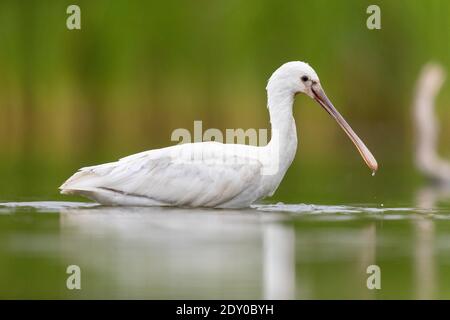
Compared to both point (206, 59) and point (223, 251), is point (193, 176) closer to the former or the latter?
point (223, 251)

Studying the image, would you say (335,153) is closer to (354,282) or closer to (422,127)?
(422,127)

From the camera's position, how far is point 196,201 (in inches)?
544

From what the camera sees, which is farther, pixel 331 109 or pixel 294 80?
pixel 331 109

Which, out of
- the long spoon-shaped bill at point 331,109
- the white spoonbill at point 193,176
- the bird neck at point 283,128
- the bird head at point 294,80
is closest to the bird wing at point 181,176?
the white spoonbill at point 193,176

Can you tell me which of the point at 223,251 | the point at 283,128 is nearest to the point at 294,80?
the point at 283,128

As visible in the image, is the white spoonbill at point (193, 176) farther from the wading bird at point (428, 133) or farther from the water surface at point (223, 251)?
the wading bird at point (428, 133)

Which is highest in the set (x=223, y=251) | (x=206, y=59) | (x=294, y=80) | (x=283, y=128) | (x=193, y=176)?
(x=206, y=59)

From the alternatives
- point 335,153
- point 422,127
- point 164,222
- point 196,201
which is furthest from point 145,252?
point 335,153

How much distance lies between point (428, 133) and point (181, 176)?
23.3 ft

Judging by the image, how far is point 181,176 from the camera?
45.3 feet

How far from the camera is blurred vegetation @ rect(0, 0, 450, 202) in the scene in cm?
2309

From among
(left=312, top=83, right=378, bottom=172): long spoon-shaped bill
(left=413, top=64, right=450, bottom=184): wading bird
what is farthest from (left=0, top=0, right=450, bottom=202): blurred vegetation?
(left=312, top=83, right=378, bottom=172): long spoon-shaped bill

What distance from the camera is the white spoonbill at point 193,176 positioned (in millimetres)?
13594

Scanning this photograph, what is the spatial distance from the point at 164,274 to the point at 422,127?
36.2 ft
